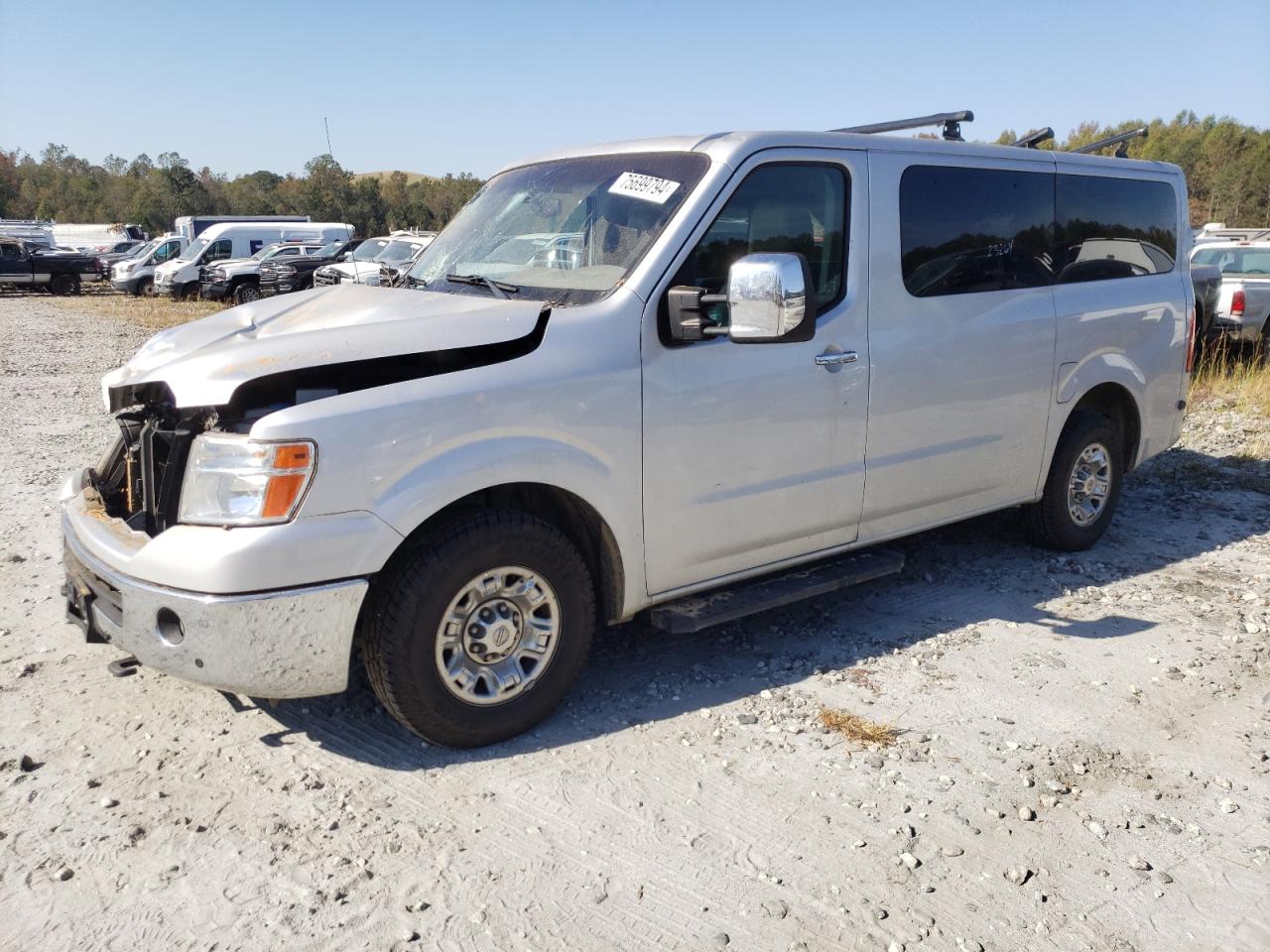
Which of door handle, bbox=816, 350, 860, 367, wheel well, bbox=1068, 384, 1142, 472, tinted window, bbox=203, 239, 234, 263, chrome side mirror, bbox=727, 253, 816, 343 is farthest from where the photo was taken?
tinted window, bbox=203, 239, 234, 263

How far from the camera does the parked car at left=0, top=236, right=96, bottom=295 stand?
29.5 m

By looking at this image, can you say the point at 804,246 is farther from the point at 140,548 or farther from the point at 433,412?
the point at 140,548

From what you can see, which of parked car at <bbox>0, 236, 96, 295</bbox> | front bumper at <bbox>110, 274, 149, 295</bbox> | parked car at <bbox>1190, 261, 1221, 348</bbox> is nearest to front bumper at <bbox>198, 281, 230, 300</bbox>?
front bumper at <bbox>110, 274, 149, 295</bbox>

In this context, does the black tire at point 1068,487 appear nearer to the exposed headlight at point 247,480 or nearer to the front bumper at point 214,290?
the exposed headlight at point 247,480

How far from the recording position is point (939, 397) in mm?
4492

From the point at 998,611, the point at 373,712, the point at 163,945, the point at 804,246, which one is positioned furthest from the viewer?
the point at 998,611

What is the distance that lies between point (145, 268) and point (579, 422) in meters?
30.9

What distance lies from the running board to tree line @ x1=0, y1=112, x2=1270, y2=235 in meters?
39.4

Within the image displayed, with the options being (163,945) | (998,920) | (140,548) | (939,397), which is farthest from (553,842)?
(939,397)

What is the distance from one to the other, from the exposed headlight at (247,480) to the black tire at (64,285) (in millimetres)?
32343

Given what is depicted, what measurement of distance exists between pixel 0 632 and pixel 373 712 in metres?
1.93

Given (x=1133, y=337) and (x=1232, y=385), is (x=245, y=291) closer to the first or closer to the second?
(x=1232, y=385)

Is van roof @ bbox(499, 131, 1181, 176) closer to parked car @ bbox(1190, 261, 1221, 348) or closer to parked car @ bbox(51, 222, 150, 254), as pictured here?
parked car @ bbox(1190, 261, 1221, 348)

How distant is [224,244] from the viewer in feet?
91.1
